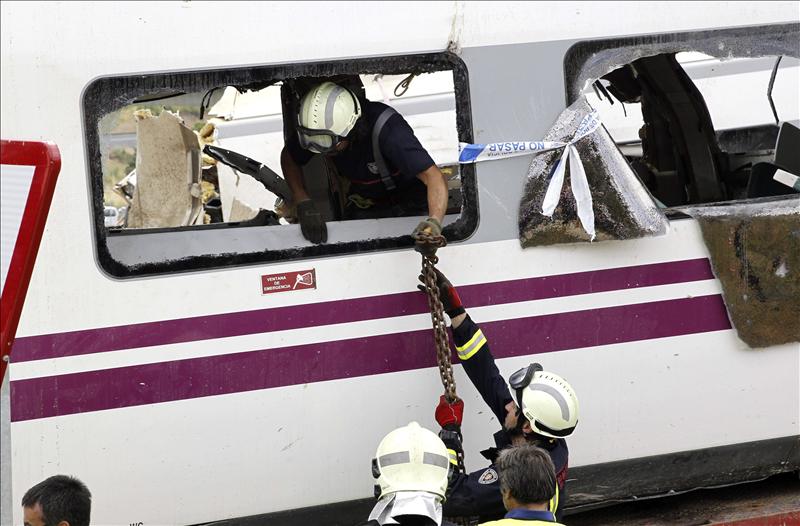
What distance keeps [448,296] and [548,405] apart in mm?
576

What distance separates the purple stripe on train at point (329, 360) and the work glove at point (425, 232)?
14.4 inches

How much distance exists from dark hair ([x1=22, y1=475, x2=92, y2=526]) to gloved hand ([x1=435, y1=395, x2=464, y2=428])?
1.34 metres

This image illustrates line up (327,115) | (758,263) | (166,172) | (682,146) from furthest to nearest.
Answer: (166,172)
(682,146)
(758,263)
(327,115)

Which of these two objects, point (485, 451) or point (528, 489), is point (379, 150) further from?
point (528, 489)

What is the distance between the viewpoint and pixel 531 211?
14.5 ft

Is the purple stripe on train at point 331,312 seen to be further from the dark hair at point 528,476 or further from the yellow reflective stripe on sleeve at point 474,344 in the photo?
the dark hair at point 528,476

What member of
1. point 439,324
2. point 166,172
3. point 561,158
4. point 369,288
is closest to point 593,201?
point 561,158

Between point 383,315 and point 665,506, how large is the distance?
1.69m

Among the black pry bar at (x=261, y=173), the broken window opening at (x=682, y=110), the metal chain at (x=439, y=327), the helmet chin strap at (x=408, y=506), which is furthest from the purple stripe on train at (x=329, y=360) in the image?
the black pry bar at (x=261, y=173)

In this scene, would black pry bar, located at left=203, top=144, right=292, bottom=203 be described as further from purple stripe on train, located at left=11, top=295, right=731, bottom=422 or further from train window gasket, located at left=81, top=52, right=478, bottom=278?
purple stripe on train, located at left=11, top=295, right=731, bottom=422

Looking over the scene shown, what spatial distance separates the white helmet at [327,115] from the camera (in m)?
4.35

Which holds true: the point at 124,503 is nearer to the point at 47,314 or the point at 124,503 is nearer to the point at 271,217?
the point at 47,314

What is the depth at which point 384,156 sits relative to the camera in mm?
4723

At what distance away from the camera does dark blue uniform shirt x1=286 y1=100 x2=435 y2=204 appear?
4.53 m
